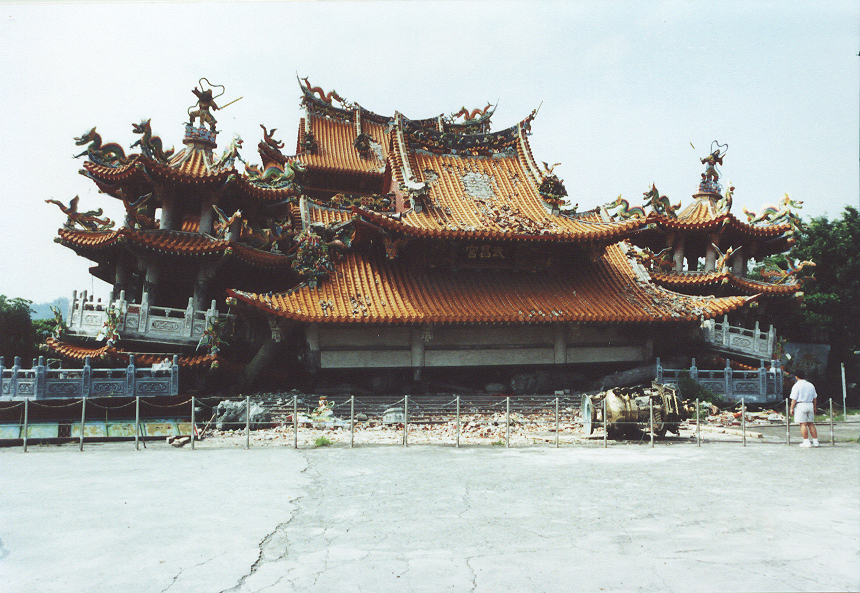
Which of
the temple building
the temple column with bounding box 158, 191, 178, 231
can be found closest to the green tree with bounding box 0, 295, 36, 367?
the temple building

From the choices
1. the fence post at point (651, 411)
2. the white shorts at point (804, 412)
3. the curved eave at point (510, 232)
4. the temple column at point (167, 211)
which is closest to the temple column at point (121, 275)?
the temple column at point (167, 211)

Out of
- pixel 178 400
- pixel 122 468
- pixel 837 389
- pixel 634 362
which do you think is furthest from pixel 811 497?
pixel 837 389

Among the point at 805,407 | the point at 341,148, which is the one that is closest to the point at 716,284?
the point at 805,407

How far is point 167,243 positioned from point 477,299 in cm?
873

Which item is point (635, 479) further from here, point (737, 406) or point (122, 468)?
point (737, 406)

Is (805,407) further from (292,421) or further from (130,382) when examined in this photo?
(130,382)

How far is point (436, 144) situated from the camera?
20312 millimetres

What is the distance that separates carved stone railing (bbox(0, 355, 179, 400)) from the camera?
42.3ft

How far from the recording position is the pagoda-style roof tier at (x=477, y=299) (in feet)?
48.4

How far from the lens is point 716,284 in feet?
65.8

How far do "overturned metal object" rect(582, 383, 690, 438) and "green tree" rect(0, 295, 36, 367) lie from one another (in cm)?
2349

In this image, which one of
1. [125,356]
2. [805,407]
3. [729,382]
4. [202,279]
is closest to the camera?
[805,407]

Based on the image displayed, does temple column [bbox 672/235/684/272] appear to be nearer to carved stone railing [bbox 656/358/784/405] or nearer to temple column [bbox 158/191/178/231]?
carved stone railing [bbox 656/358/784/405]

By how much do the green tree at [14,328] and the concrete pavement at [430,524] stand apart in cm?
1731
